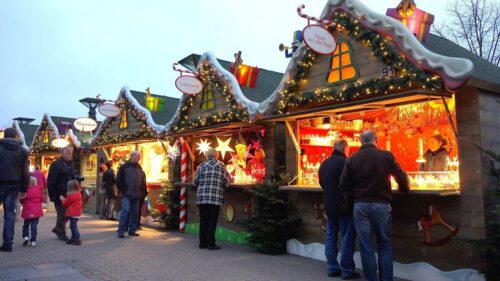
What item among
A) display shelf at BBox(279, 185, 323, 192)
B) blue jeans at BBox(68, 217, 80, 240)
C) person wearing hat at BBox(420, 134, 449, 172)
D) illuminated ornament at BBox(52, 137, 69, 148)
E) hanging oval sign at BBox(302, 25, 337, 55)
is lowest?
blue jeans at BBox(68, 217, 80, 240)

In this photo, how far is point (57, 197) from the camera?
922cm

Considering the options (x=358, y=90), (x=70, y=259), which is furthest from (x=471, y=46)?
(x=70, y=259)

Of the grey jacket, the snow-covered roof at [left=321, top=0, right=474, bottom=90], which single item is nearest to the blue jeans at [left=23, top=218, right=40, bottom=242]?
the grey jacket

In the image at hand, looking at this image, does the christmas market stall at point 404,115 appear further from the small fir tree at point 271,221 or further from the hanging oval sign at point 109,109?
the hanging oval sign at point 109,109

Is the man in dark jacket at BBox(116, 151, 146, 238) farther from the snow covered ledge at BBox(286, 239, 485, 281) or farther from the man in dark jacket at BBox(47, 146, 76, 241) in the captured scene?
the snow covered ledge at BBox(286, 239, 485, 281)

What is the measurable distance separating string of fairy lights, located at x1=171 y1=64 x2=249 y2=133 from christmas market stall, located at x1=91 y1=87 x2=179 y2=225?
0.91 metres

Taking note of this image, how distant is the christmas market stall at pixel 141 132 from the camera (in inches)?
520

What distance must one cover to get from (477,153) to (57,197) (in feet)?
25.0

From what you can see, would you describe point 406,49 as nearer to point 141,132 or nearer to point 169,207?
point 169,207

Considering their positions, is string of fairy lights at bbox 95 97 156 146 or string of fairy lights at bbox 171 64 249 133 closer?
string of fairy lights at bbox 171 64 249 133

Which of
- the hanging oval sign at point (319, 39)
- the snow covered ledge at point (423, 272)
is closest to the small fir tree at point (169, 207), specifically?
the snow covered ledge at point (423, 272)

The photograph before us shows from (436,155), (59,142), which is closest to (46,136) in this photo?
(59,142)

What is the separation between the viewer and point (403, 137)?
8.43m

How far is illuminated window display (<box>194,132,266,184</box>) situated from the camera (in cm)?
957
